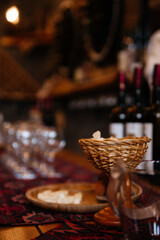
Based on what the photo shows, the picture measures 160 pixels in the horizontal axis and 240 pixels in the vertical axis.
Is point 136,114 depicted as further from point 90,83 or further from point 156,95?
point 90,83

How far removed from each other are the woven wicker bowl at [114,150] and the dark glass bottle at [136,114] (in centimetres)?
35

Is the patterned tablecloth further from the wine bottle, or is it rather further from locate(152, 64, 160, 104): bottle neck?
locate(152, 64, 160, 104): bottle neck

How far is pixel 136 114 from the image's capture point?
42.1 inches

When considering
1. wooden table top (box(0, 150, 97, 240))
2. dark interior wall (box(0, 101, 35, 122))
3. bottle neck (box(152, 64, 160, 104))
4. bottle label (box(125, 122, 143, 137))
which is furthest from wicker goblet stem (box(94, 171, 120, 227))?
dark interior wall (box(0, 101, 35, 122))

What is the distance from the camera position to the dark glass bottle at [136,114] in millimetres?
1028

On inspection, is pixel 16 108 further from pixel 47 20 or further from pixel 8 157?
pixel 8 157

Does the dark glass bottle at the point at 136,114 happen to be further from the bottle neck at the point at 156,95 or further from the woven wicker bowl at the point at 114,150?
the woven wicker bowl at the point at 114,150

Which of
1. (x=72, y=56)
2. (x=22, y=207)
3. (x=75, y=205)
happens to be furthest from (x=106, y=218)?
(x=72, y=56)

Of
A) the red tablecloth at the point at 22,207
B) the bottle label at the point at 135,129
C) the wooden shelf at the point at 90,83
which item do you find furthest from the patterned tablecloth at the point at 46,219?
the wooden shelf at the point at 90,83

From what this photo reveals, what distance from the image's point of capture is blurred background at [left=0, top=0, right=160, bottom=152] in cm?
222

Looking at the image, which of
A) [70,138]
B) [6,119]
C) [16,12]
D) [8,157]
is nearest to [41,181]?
[8,157]


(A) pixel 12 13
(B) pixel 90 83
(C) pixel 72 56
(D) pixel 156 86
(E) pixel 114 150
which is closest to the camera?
(E) pixel 114 150

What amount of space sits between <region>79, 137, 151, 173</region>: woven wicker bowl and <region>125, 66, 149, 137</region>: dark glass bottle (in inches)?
13.7

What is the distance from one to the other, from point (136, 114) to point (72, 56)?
8.38ft
